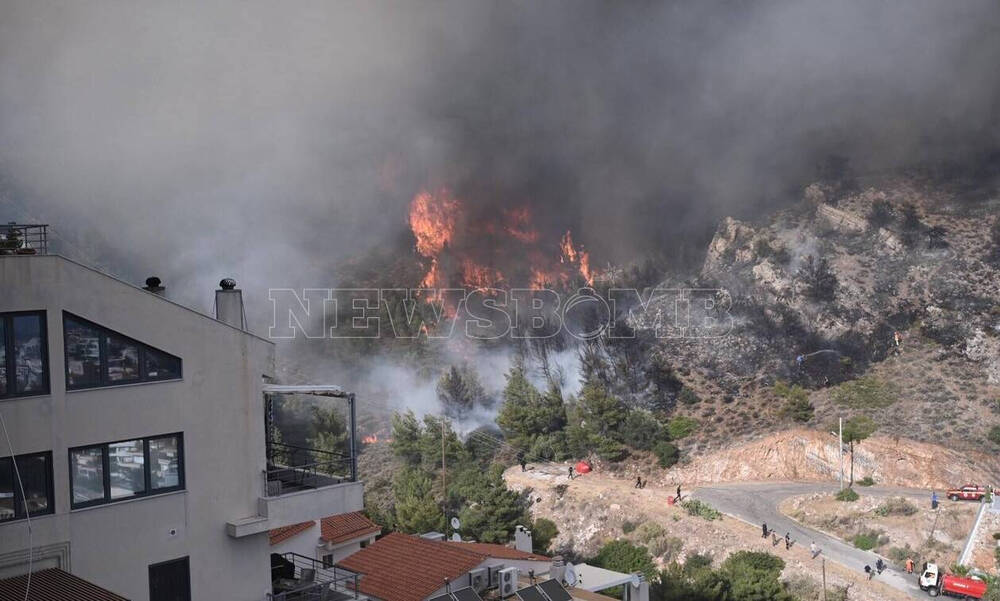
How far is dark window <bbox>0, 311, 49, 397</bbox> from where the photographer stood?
982cm

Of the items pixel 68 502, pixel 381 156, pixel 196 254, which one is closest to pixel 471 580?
pixel 68 502

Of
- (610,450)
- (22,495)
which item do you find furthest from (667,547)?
(22,495)

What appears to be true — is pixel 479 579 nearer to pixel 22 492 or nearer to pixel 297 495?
pixel 297 495

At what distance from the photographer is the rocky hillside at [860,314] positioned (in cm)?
4759

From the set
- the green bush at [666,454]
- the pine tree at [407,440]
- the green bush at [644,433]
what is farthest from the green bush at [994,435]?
the pine tree at [407,440]

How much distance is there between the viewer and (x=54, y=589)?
366 inches

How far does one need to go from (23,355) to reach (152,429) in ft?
5.54

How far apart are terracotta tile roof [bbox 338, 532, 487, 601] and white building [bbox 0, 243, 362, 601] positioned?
5.77 m

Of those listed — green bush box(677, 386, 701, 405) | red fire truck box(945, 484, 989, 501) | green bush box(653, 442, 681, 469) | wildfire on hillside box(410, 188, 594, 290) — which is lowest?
red fire truck box(945, 484, 989, 501)

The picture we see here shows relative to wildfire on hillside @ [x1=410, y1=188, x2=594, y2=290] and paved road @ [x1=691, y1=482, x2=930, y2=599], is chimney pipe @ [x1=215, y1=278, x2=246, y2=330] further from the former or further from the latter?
wildfire on hillside @ [x1=410, y1=188, x2=594, y2=290]

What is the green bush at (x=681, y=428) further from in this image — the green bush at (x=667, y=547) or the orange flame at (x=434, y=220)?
the orange flame at (x=434, y=220)

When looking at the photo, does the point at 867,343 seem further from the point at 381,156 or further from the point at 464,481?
the point at 381,156

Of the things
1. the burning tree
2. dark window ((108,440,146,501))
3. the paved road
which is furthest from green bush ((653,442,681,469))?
dark window ((108,440,146,501))

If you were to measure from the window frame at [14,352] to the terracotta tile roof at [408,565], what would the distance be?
8797 millimetres
